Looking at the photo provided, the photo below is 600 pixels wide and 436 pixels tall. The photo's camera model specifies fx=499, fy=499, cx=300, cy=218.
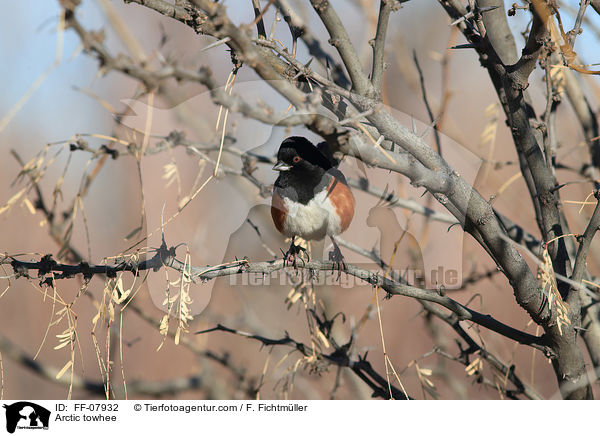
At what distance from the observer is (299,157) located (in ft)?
5.66

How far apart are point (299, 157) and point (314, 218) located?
22 centimetres

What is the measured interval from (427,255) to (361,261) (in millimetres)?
233

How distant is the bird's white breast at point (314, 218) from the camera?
1.75 metres

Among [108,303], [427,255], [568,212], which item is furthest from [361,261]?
[108,303]

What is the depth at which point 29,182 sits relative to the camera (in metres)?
0.95

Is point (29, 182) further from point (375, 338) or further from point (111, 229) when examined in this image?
point (375, 338)
